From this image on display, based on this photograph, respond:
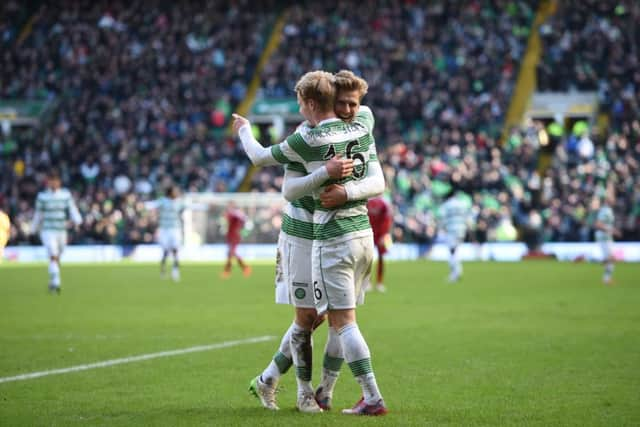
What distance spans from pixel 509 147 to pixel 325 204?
112 ft

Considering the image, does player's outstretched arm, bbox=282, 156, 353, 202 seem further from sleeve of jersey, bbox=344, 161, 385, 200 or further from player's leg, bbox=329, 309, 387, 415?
player's leg, bbox=329, 309, 387, 415

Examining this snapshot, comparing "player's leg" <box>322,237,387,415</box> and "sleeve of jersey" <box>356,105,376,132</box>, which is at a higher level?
"sleeve of jersey" <box>356,105,376,132</box>

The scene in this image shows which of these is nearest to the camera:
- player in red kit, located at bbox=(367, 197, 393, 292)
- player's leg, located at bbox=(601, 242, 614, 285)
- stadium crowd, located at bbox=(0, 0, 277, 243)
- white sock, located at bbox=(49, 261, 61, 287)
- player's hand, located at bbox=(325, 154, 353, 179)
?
player's hand, located at bbox=(325, 154, 353, 179)

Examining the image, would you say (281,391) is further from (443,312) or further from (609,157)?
(609,157)

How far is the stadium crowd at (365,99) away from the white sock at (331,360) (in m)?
29.8

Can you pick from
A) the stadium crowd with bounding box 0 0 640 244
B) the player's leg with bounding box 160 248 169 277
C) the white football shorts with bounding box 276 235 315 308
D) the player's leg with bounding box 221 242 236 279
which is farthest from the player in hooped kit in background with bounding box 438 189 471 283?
the white football shorts with bounding box 276 235 315 308

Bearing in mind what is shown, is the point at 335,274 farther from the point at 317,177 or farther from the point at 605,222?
the point at 605,222

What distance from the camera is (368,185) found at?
7.05 meters

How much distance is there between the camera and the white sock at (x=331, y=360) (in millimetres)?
7397

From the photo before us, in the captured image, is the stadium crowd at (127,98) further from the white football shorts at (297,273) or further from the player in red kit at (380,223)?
the white football shorts at (297,273)

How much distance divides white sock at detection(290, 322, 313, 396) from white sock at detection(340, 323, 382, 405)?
452 millimetres

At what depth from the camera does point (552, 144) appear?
4156cm

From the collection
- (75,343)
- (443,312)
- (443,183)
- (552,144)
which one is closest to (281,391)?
(75,343)

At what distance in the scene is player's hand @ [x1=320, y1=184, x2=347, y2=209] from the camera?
22.7ft
